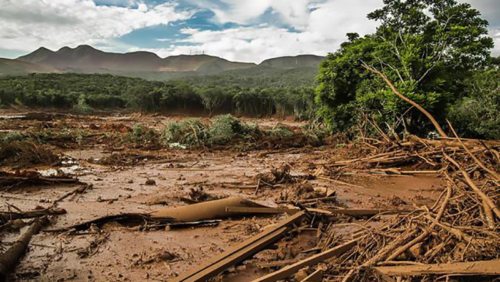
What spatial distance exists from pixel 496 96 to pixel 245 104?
29189 mm

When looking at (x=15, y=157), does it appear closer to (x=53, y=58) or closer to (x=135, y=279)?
(x=135, y=279)

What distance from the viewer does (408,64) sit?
1358cm

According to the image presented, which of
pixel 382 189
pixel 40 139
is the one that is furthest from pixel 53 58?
pixel 382 189

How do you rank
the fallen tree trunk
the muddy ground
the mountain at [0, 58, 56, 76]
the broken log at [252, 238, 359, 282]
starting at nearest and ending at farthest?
the broken log at [252, 238, 359, 282] → the fallen tree trunk → the muddy ground → the mountain at [0, 58, 56, 76]

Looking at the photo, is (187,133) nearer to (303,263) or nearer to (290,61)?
(303,263)

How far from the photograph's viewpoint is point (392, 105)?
12.8 metres

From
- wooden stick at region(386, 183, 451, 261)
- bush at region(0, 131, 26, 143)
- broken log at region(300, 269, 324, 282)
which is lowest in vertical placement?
broken log at region(300, 269, 324, 282)

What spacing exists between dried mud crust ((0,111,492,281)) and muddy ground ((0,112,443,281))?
1cm

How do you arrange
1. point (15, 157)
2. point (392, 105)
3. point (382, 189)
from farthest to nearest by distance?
point (392, 105) < point (15, 157) < point (382, 189)

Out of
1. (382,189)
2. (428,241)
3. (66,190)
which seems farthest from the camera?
(382,189)

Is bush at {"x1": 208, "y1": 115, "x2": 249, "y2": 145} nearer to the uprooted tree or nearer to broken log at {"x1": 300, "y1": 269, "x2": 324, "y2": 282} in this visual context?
the uprooted tree

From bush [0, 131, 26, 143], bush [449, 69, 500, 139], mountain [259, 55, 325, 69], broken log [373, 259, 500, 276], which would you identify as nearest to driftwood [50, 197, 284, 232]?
broken log [373, 259, 500, 276]

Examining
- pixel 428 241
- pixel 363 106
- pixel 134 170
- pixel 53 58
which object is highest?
pixel 53 58

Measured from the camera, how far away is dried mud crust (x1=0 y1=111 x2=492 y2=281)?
3.80 m
